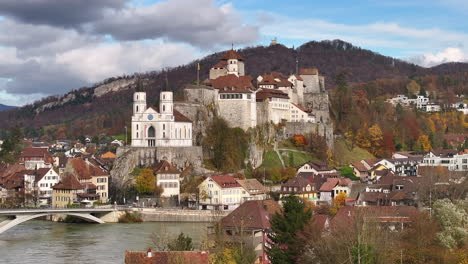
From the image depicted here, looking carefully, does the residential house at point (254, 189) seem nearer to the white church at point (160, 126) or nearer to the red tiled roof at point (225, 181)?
the red tiled roof at point (225, 181)

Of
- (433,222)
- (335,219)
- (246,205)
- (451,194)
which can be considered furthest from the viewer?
(451,194)

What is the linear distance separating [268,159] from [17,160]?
91.7 ft

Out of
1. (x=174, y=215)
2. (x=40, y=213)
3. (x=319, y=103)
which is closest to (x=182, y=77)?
(x=319, y=103)

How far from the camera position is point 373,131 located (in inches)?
3356

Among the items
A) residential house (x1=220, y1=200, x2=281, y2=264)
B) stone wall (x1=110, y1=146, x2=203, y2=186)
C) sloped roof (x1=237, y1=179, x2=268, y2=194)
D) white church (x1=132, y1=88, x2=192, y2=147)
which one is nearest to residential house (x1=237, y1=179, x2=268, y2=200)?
sloped roof (x1=237, y1=179, x2=268, y2=194)

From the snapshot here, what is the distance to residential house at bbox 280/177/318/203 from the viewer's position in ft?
209

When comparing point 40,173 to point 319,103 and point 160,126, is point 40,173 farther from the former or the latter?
point 319,103

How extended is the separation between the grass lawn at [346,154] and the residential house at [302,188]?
14.9 meters

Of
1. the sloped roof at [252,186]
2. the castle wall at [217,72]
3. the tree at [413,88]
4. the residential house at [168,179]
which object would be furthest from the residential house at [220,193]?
the tree at [413,88]

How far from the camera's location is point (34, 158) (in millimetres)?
86812

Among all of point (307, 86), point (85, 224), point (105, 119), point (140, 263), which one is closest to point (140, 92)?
point (85, 224)

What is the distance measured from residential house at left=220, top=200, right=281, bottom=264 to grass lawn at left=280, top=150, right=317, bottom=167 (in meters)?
33.6

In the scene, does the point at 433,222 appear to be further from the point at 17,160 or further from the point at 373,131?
the point at 17,160

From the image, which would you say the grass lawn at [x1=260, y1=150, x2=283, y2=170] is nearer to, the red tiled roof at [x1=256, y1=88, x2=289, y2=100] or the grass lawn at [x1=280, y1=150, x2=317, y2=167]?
the grass lawn at [x1=280, y1=150, x2=317, y2=167]
